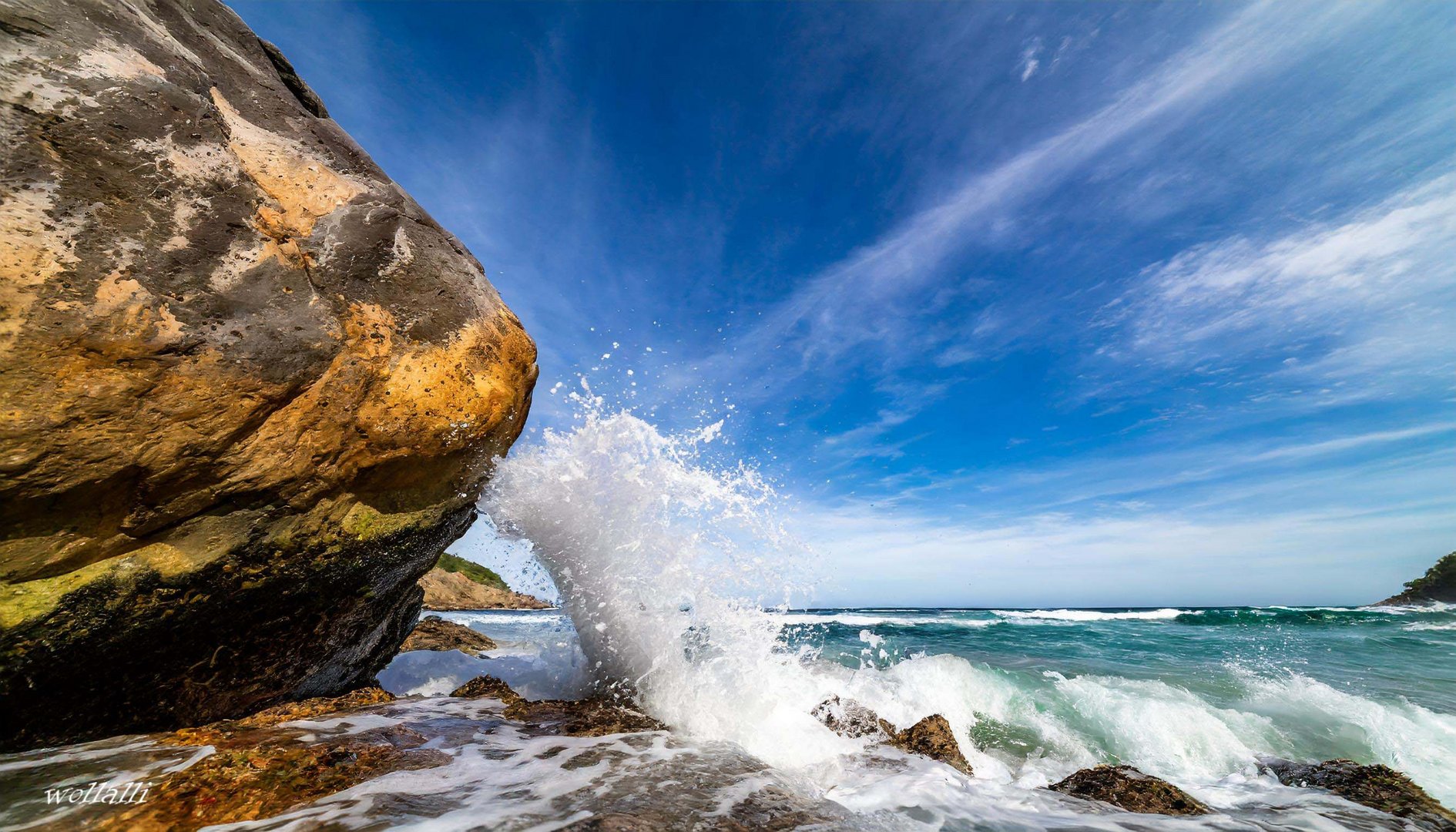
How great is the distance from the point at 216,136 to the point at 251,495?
239 cm

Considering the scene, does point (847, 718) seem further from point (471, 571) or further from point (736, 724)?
point (471, 571)

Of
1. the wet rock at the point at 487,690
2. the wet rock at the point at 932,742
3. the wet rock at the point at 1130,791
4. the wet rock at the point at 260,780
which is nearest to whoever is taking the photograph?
the wet rock at the point at 260,780

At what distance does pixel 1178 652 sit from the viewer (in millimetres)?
13156

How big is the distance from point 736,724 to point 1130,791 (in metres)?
3.14

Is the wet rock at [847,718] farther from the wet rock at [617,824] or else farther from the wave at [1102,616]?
the wave at [1102,616]

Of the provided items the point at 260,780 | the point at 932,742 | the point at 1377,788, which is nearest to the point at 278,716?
the point at 260,780

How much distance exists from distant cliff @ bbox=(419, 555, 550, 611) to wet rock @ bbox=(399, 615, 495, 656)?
20.7m

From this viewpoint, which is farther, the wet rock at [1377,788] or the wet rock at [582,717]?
the wet rock at [582,717]

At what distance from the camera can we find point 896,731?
19.8ft

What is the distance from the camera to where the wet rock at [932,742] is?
5.27 metres

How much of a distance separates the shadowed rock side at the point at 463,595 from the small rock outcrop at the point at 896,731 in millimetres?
27787

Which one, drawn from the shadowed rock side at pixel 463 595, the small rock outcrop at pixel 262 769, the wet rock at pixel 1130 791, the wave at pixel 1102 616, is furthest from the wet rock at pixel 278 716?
the wave at pixel 1102 616

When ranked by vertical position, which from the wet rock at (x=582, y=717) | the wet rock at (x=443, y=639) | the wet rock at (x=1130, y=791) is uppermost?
the wet rock at (x=443, y=639)

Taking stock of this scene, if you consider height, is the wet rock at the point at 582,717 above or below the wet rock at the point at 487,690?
below
